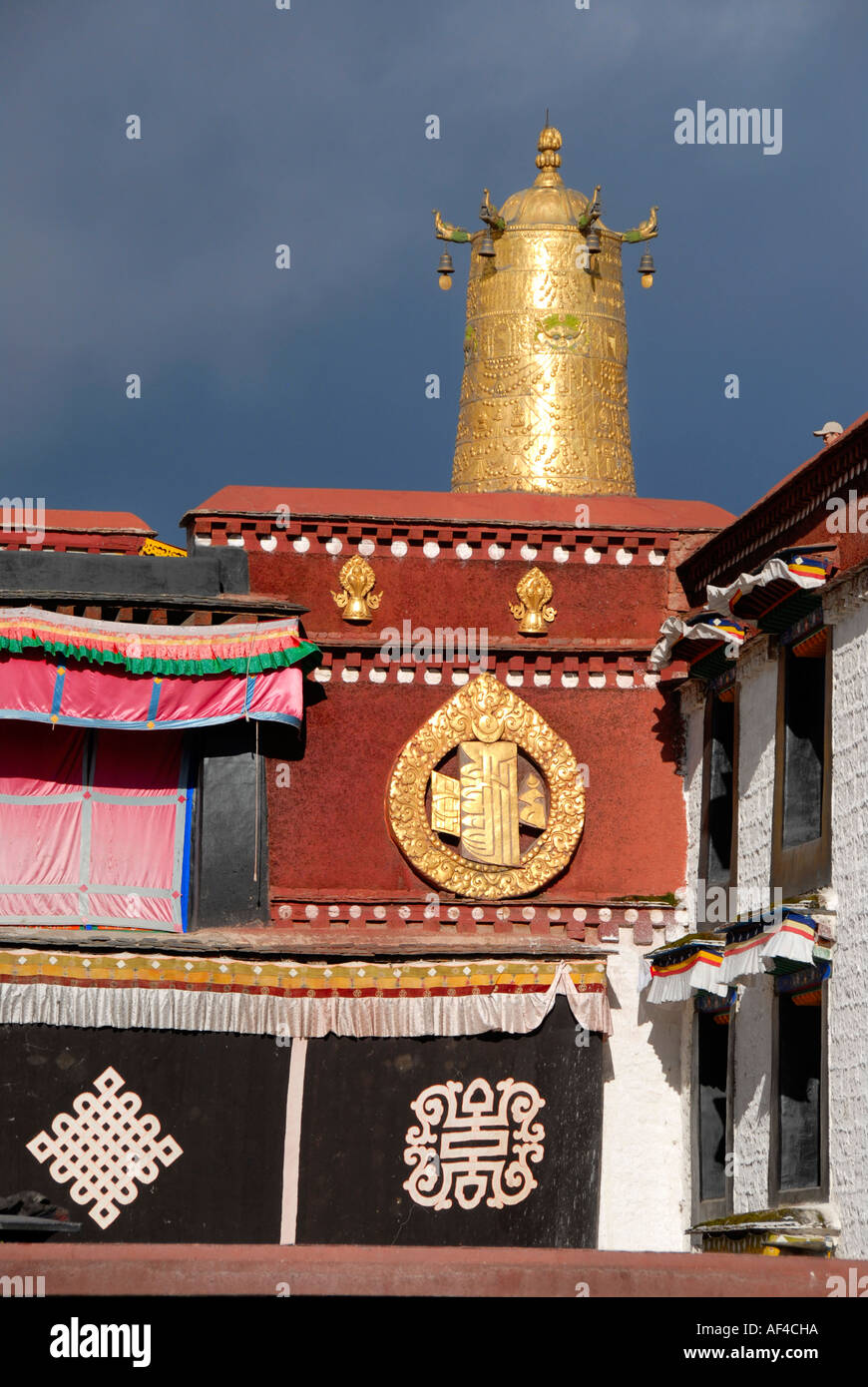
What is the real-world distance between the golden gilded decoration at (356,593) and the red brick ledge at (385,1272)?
6.94 meters

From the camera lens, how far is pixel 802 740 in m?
13.0

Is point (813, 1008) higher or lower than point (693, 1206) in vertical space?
higher

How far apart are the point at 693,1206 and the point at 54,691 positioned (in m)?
5.52

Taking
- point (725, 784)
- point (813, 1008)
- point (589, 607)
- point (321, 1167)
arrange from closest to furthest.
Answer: point (813, 1008) → point (321, 1167) → point (725, 784) → point (589, 607)

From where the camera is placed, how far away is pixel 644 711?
15344 millimetres

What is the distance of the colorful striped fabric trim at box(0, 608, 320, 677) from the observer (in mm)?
14227

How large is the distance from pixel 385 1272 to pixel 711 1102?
20.0 ft

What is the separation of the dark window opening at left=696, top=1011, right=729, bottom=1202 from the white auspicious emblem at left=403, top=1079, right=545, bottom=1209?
44.4 inches

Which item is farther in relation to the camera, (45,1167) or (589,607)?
(589,607)

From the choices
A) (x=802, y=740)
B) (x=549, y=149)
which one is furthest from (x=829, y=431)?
(x=549, y=149)

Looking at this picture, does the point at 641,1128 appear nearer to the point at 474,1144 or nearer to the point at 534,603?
the point at 474,1144

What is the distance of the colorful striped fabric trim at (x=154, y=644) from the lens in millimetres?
14227
